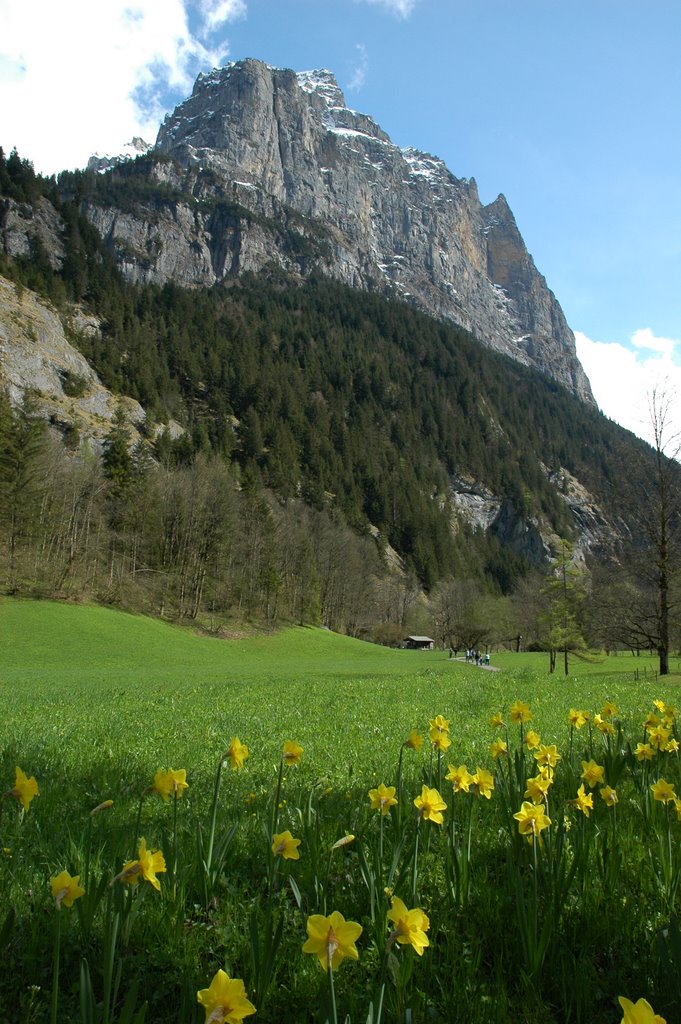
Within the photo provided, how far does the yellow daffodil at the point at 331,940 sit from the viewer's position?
1274mm

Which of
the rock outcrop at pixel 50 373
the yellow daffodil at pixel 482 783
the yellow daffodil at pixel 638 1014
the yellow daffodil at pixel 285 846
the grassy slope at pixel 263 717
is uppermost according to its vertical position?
the rock outcrop at pixel 50 373

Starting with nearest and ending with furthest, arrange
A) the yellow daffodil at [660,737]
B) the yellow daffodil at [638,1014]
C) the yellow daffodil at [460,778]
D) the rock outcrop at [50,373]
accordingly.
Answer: the yellow daffodil at [638,1014] < the yellow daffodil at [460,778] < the yellow daffodil at [660,737] < the rock outcrop at [50,373]

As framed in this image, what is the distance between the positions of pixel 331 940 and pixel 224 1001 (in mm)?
276

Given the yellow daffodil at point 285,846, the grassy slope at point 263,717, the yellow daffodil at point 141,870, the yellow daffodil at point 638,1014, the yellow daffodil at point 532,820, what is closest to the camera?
the yellow daffodil at point 638,1014

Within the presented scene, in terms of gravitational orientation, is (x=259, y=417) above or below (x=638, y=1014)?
above

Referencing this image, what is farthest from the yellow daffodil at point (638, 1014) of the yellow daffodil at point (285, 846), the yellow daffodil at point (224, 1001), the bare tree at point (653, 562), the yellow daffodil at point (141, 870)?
the bare tree at point (653, 562)

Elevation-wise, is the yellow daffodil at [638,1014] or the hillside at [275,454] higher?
the hillside at [275,454]

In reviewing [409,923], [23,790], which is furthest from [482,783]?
[23,790]

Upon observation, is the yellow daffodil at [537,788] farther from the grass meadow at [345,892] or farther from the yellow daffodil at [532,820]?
the yellow daffodil at [532,820]

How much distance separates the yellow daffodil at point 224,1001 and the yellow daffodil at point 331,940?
0.63 ft

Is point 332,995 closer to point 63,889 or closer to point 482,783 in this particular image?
point 63,889

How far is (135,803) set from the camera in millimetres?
4250

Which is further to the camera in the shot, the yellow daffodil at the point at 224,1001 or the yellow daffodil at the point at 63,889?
the yellow daffodil at the point at 63,889

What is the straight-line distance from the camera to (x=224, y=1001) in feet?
3.70
